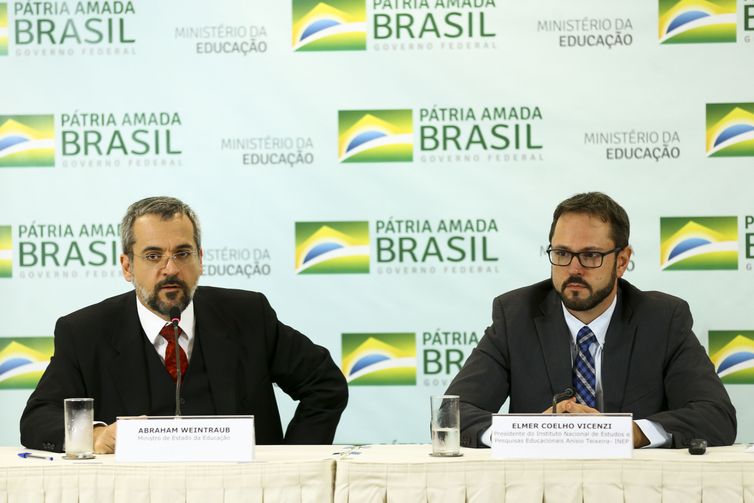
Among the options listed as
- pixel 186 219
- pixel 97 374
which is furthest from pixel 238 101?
pixel 97 374

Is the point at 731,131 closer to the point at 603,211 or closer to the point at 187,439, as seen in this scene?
the point at 603,211

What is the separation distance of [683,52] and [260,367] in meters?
2.41

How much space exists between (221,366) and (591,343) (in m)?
1.22

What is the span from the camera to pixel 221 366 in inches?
127

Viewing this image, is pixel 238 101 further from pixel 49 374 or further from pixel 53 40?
pixel 49 374

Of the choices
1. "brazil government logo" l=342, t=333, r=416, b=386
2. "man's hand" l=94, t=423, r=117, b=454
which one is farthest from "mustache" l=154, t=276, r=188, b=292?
"brazil government logo" l=342, t=333, r=416, b=386

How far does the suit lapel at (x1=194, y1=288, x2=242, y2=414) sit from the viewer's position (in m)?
3.20

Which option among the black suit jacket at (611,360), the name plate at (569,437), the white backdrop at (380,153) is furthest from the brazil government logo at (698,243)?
the name plate at (569,437)

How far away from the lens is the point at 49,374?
3.15m

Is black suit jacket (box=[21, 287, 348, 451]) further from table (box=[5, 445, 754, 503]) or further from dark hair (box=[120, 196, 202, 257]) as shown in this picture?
table (box=[5, 445, 754, 503])

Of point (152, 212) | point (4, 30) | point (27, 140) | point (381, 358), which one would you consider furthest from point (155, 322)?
point (4, 30)

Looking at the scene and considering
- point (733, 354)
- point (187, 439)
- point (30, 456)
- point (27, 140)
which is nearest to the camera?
point (187, 439)

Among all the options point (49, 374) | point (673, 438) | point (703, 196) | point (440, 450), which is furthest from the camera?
point (703, 196)

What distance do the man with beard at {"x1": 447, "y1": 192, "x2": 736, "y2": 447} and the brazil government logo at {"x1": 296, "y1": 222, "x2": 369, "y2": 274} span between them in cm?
128
